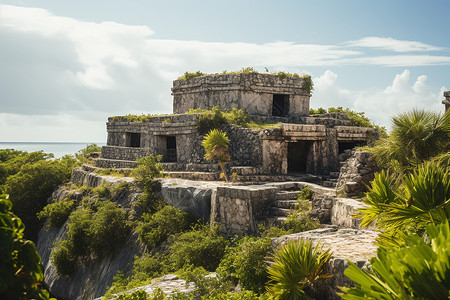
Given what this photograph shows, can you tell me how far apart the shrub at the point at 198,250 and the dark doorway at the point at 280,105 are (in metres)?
9.90

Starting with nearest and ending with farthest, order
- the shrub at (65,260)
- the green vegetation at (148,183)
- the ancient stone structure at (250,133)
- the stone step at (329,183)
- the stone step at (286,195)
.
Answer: the stone step at (286,195) → the green vegetation at (148,183) → the stone step at (329,183) → the shrub at (65,260) → the ancient stone structure at (250,133)

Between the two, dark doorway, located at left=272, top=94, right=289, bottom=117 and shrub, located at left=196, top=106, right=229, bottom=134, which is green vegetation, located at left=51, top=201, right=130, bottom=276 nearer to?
shrub, located at left=196, top=106, right=229, bottom=134

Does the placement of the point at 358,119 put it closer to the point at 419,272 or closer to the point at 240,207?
the point at 240,207

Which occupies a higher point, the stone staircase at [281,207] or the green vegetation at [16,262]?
the green vegetation at [16,262]

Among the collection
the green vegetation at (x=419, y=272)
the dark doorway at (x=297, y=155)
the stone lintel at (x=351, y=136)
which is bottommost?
the green vegetation at (x=419, y=272)

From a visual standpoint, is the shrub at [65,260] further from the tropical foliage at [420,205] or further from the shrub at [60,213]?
the tropical foliage at [420,205]

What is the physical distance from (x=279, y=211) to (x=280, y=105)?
1032cm

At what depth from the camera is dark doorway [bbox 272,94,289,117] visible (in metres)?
19.1

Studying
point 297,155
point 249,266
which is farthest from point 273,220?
point 297,155

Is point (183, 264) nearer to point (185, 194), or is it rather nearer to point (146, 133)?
point (185, 194)

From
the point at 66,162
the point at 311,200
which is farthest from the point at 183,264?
the point at 66,162

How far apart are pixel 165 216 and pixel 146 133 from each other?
6941mm

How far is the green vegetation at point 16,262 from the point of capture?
3.07 meters

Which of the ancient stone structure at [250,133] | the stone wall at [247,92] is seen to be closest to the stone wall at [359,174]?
the ancient stone structure at [250,133]
